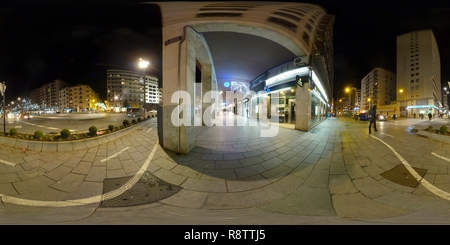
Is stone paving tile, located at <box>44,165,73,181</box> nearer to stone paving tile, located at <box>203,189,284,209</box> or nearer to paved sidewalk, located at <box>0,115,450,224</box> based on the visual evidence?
paved sidewalk, located at <box>0,115,450,224</box>

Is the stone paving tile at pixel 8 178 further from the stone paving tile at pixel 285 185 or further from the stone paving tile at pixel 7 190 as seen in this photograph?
the stone paving tile at pixel 285 185

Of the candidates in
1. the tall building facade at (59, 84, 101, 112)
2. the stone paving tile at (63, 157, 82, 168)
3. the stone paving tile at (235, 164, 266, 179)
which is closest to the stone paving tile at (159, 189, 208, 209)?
the stone paving tile at (235, 164, 266, 179)

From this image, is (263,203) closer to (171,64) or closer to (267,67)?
(171,64)

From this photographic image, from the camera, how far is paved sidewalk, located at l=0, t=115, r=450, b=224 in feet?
6.50

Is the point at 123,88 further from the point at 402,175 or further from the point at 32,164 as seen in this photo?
the point at 402,175

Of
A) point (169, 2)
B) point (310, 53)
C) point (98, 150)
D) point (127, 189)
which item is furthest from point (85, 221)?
point (310, 53)

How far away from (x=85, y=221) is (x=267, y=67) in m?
10.6

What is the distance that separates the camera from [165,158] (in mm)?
3457

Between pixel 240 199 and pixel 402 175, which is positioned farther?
pixel 402 175

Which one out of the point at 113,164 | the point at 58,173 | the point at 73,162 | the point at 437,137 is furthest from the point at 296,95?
the point at 58,173
